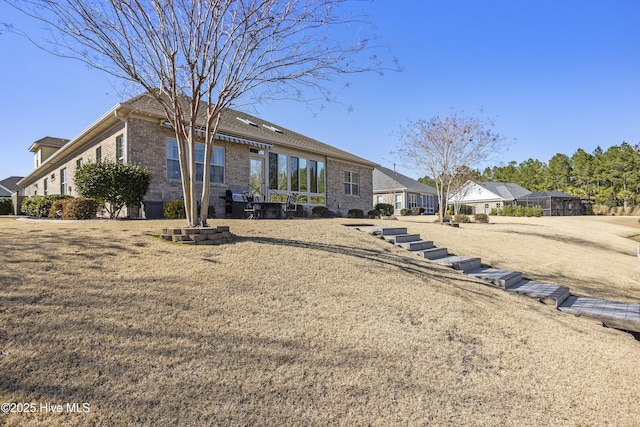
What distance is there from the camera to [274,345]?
350 cm

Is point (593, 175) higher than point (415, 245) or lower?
higher

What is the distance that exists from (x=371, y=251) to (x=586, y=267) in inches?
A: 288

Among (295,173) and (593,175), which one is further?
(593,175)

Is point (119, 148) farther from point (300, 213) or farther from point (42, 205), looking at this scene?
point (300, 213)

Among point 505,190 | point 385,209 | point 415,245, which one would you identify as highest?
point 505,190

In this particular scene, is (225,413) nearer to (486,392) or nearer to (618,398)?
(486,392)

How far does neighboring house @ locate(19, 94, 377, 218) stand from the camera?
12.4 meters

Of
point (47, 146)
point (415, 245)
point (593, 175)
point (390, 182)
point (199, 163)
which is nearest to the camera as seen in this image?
point (415, 245)

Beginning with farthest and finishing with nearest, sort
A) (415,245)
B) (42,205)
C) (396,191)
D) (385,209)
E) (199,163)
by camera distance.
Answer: (396,191), (385,209), (199,163), (42,205), (415,245)

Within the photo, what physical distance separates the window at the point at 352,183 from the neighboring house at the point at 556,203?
3575cm

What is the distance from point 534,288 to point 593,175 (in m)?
63.0

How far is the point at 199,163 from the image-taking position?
14211mm

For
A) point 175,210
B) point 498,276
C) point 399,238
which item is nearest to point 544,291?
point 498,276

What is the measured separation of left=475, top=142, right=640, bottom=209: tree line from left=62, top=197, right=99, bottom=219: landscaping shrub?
43.1 m
